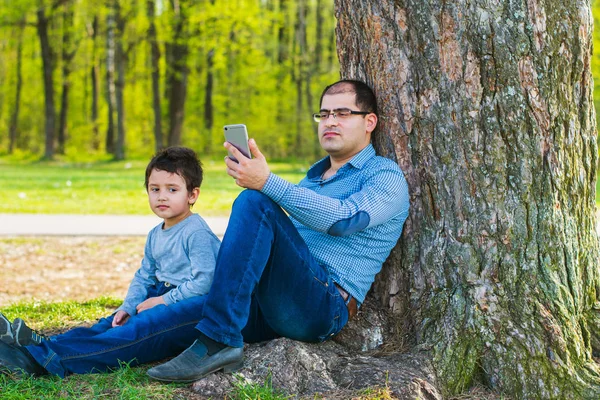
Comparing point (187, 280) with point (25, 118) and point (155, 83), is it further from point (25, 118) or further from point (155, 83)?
point (25, 118)

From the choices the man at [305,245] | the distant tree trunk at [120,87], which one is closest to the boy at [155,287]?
the man at [305,245]

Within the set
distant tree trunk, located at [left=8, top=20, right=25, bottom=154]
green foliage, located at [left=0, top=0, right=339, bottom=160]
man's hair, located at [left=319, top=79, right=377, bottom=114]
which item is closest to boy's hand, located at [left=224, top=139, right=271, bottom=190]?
man's hair, located at [left=319, top=79, right=377, bottom=114]

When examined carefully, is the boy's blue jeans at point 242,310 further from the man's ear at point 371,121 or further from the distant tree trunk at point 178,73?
the distant tree trunk at point 178,73

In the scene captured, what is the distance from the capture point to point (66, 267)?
298 inches

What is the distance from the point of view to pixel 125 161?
1032 inches

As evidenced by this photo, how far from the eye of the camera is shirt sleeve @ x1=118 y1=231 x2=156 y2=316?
388cm

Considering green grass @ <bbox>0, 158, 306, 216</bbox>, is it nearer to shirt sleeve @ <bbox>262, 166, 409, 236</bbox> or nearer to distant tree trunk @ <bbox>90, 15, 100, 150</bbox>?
shirt sleeve @ <bbox>262, 166, 409, 236</bbox>

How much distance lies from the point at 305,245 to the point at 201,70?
103 ft

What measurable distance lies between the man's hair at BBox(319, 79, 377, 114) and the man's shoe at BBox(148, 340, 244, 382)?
1424mm

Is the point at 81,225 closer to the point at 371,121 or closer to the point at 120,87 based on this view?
the point at 371,121

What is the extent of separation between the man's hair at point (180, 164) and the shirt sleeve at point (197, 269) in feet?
1.03

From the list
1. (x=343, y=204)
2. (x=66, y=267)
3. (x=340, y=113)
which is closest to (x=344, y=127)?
(x=340, y=113)

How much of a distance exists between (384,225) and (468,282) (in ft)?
1.66

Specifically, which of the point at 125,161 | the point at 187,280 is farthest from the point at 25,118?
the point at 187,280
